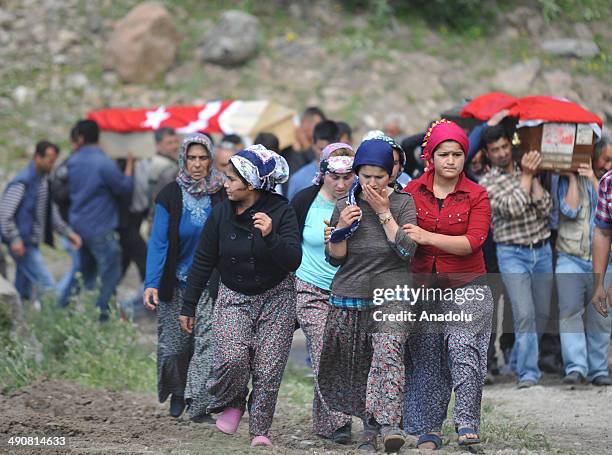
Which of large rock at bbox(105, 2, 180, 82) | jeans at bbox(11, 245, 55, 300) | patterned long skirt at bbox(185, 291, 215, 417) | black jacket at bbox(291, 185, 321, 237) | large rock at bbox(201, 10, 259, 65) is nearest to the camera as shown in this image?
black jacket at bbox(291, 185, 321, 237)

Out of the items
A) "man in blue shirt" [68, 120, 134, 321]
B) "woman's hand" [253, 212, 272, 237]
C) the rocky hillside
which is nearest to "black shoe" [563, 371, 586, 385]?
"woman's hand" [253, 212, 272, 237]

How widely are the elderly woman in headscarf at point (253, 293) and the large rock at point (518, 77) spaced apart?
11.9 metres

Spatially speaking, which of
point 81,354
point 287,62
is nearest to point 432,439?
point 81,354

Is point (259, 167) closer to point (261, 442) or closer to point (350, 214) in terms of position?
point (350, 214)

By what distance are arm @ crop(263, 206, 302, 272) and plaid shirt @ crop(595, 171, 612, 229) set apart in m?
1.84

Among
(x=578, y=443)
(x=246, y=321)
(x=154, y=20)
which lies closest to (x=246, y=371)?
(x=246, y=321)

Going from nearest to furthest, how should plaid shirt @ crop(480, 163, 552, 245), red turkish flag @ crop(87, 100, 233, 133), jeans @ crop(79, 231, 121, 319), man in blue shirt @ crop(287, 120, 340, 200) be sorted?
plaid shirt @ crop(480, 163, 552, 245) < man in blue shirt @ crop(287, 120, 340, 200) < jeans @ crop(79, 231, 121, 319) < red turkish flag @ crop(87, 100, 233, 133)

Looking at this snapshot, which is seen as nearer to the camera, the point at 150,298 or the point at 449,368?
the point at 449,368

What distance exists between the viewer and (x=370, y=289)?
6.40 meters

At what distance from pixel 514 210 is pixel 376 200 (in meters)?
2.70

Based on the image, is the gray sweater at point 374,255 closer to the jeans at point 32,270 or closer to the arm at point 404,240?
the arm at point 404,240

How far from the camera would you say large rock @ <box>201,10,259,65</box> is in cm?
1847

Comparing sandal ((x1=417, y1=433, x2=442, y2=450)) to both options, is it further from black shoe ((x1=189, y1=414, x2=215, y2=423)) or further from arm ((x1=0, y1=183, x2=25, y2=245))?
arm ((x1=0, y1=183, x2=25, y2=245))

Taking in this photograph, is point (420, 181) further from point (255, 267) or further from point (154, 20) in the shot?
point (154, 20)
